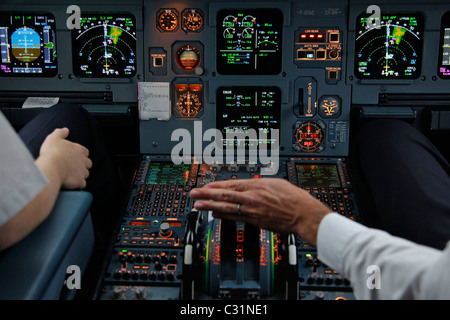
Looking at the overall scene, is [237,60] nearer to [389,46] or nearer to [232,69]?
[232,69]

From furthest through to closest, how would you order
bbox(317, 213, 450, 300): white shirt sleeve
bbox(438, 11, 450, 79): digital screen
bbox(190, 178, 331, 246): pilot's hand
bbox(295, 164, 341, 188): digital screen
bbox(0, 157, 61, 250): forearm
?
bbox(438, 11, 450, 79): digital screen, bbox(295, 164, 341, 188): digital screen, bbox(190, 178, 331, 246): pilot's hand, bbox(0, 157, 61, 250): forearm, bbox(317, 213, 450, 300): white shirt sleeve

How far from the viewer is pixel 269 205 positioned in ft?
5.68

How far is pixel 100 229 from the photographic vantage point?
Result: 2.75m

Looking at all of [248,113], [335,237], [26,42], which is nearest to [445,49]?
[248,113]

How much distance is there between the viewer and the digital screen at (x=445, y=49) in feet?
9.83

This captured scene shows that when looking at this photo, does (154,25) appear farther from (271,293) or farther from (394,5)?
(271,293)

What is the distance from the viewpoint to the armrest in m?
1.41

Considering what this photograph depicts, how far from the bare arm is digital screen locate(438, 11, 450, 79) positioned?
2.26 metres

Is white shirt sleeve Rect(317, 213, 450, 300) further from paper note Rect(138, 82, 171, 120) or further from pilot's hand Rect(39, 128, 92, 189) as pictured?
paper note Rect(138, 82, 171, 120)

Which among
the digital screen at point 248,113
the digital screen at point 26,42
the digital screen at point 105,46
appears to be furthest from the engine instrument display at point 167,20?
the digital screen at point 26,42

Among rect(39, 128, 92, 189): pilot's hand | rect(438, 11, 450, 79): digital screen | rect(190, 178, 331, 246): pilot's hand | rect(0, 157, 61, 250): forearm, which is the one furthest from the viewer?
rect(438, 11, 450, 79): digital screen

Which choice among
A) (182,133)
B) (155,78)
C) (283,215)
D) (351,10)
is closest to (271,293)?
(283,215)

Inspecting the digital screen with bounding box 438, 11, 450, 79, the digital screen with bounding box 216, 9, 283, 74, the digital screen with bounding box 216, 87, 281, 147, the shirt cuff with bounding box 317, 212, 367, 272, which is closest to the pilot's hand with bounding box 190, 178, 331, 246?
the shirt cuff with bounding box 317, 212, 367, 272

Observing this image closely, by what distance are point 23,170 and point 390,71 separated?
2460 millimetres
